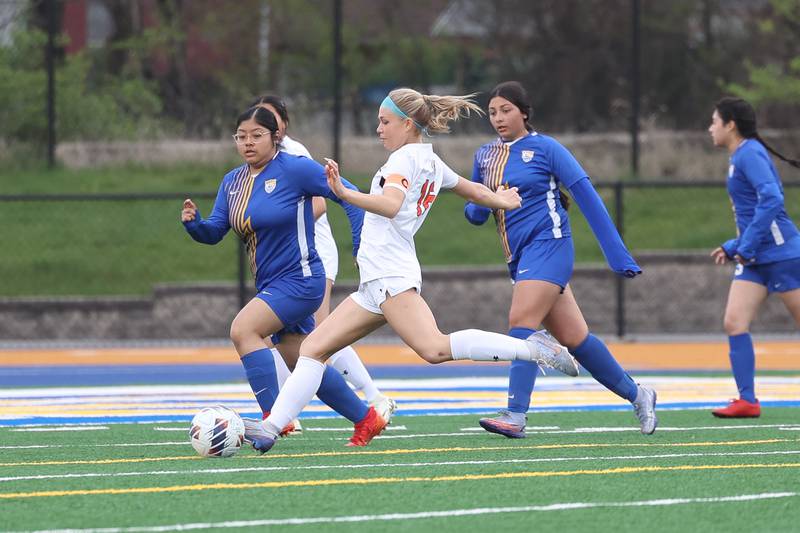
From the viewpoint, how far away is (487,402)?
1170 centimetres

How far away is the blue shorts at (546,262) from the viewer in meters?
8.87

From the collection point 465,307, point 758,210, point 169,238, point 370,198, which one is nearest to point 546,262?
point 370,198

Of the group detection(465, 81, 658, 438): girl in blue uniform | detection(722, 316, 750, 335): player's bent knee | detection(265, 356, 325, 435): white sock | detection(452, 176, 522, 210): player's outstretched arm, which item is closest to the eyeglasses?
detection(452, 176, 522, 210): player's outstretched arm

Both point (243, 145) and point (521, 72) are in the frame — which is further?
point (521, 72)

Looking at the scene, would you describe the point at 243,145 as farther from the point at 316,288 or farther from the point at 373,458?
the point at 373,458

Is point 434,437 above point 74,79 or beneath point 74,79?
beneath

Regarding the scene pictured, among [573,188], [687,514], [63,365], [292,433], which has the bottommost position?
[63,365]

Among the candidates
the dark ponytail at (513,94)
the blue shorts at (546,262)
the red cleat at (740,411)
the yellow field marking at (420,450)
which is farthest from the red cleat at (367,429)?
the red cleat at (740,411)

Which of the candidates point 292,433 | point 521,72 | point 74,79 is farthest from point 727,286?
point 292,433

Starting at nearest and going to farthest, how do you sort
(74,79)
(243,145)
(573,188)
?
(243,145) → (573,188) → (74,79)

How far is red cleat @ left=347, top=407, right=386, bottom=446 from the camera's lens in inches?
327

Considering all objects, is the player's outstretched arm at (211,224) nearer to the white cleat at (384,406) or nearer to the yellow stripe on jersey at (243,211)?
the yellow stripe on jersey at (243,211)

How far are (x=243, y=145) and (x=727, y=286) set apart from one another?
39.4ft

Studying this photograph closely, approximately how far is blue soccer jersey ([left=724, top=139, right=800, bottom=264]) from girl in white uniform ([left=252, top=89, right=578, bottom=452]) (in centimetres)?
236
